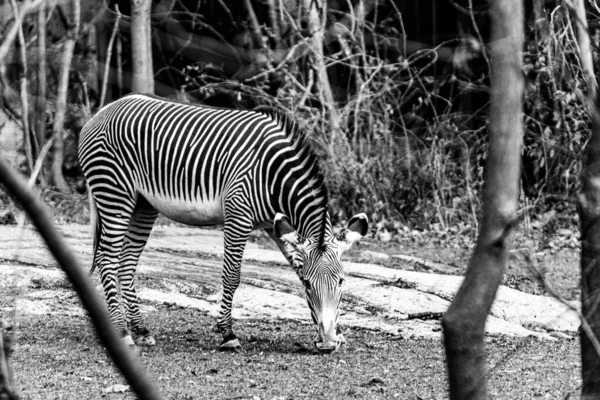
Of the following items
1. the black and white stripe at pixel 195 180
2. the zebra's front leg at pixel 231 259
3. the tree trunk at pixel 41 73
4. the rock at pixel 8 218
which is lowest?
the rock at pixel 8 218

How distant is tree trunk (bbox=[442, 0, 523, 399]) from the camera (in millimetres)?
1710

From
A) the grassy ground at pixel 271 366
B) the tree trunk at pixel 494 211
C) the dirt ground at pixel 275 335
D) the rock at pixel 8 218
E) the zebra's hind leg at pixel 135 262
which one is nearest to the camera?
the tree trunk at pixel 494 211

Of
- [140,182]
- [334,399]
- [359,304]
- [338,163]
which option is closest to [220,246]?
[338,163]

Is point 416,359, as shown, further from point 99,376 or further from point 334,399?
point 99,376

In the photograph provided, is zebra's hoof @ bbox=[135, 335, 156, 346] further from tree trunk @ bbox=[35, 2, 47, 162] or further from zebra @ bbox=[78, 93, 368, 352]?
tree trunk @ bbox=[35, 2, 47, 162]

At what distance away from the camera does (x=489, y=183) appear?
1.83 m

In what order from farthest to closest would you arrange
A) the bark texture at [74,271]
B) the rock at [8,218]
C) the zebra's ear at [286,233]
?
the rock at [8,218], the zebra's ear at [286,233], the bark texture at [74,271]

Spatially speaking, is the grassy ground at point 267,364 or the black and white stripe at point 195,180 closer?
the grassy ground at point 267,364

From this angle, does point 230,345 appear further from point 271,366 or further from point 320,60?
point 320,60

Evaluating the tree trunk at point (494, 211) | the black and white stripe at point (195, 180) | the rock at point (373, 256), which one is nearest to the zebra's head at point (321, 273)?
the black and white stripe at point (195, 180)

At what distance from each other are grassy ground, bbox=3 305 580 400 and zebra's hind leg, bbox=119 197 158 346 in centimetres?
17

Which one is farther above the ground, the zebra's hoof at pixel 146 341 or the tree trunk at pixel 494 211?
the tree trunk at pixel 494 211

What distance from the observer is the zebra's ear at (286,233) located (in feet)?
21.8

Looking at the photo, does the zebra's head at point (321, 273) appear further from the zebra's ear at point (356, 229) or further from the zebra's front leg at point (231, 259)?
the zebra's front leg at point (231, 259)
